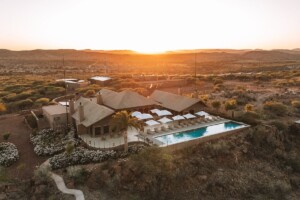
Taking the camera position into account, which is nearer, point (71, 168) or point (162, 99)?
point (71, 168)

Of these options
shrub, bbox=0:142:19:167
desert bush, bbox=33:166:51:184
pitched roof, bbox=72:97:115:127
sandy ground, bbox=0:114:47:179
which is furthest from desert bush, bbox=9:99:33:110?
desert bush, bbox=33:166:51:184

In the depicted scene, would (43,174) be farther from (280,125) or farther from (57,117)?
(280,125)

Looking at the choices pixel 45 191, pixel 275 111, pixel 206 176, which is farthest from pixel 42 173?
pixel 275 111

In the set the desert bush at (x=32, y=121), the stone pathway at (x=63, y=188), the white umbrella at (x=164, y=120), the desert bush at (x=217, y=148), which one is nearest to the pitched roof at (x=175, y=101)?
the white umbrella at (x=164, y=120)

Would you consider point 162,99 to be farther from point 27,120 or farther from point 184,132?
point 27,120

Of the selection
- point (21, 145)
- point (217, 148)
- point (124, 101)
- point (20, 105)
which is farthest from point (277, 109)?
point (20, 105)

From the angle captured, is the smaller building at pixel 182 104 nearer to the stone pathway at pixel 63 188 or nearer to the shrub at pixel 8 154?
the stone pathway at pixel 63 188

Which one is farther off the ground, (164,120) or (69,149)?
(164,120)
